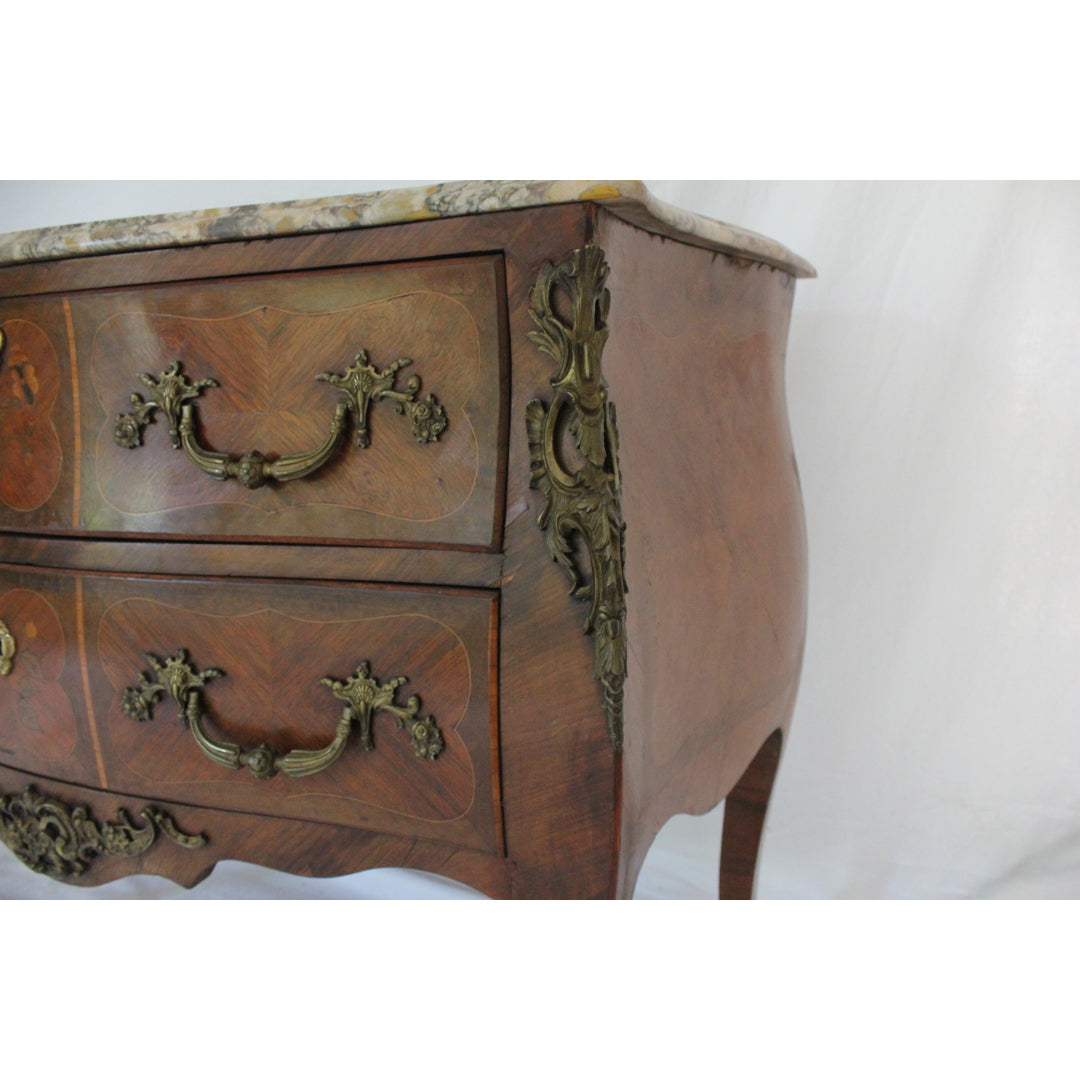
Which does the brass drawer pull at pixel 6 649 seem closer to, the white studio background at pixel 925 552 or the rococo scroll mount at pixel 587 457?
the rococo scroll mount at pixel 587 457

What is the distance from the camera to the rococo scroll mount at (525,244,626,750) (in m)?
0.71

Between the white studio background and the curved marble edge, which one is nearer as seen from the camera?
the curved marble edge

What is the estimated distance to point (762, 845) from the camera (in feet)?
4.20

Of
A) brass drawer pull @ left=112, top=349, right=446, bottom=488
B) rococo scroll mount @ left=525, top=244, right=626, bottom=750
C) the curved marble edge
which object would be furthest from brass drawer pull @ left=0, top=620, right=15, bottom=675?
rococo scroll mount @ left=525, top=244, right=626, bottom=750

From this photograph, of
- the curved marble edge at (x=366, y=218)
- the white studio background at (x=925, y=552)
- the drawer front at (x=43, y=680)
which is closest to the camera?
the curved marble edge at (x=366, y=218)

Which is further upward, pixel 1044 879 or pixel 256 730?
pixel 256 730

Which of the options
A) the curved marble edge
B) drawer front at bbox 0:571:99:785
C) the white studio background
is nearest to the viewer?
the curved marble edge

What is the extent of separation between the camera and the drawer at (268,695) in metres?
0.79

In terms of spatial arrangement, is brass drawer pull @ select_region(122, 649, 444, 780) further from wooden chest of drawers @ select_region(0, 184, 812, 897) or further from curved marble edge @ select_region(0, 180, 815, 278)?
curved marble edge @ select_region(0, 180, 815, 278)

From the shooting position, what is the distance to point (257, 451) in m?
0.83

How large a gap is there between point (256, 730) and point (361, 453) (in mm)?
253

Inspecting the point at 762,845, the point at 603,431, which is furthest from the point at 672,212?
the point at 762,845

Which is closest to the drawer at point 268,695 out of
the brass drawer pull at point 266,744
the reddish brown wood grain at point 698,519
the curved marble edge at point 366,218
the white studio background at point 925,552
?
the brass drawer pull at point 266,744

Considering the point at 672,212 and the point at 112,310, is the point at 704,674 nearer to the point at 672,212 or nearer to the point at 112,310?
the point at 672,212
